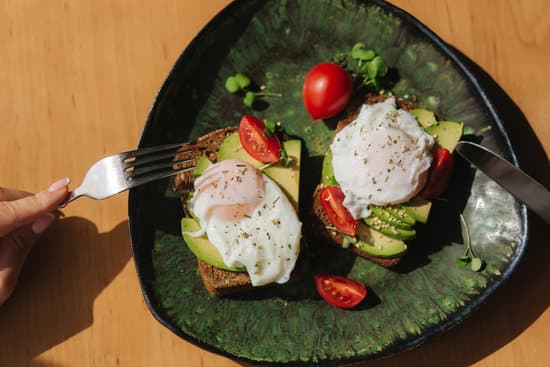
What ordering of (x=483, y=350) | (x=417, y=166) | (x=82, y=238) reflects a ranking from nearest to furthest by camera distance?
(x=417, y=166), (x=483, y=350), (x=82, y=238)

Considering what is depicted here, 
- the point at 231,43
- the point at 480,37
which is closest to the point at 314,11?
the point at 231,43

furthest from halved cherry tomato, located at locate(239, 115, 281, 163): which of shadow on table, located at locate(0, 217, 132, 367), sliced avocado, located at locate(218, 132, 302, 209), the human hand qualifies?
the human hand

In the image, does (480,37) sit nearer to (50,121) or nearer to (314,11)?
(314,11)

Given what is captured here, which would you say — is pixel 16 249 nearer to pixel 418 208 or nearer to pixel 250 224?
pixel 250 224

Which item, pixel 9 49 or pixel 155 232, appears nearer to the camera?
pixel 155 232

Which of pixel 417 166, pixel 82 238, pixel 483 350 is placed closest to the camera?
pixel 417 166

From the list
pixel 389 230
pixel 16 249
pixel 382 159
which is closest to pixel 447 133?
pixel 382 159

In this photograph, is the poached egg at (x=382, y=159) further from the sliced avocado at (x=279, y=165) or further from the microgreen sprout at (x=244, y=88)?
the microgreen sprout at (x=244, y=88)
